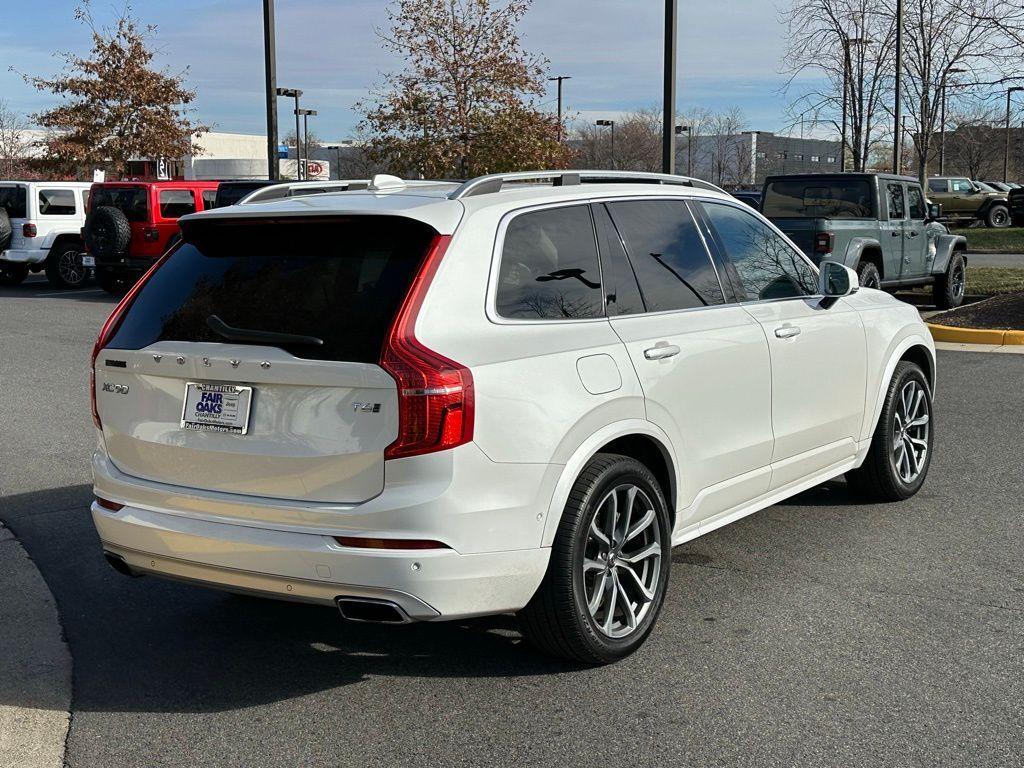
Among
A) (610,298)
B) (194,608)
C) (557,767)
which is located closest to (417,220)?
(610,298)

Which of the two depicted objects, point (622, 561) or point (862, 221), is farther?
point (862, 221)

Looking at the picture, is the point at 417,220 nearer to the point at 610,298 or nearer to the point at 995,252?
the point at 610,298

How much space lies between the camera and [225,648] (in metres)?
4.74

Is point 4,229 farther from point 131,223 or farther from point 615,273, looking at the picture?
point 615,273

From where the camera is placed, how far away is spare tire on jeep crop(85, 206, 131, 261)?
1989 centimetres

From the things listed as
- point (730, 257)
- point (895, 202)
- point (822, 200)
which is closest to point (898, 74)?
point (895, 202)

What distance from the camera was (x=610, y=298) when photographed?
4641 mm

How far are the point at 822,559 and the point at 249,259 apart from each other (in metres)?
3.09

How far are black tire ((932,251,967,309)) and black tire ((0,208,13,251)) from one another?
1658 centimetres

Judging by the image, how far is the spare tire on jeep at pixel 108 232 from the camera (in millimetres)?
19891

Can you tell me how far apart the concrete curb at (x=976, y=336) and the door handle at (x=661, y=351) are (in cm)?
1016

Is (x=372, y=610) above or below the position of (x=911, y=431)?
below

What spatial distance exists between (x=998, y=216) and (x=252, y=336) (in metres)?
42.0

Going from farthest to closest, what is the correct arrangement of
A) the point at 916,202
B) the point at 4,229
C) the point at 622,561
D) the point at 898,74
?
the point at 898,74, the point at 4,229, the point at 916,202, the point at 622,561
